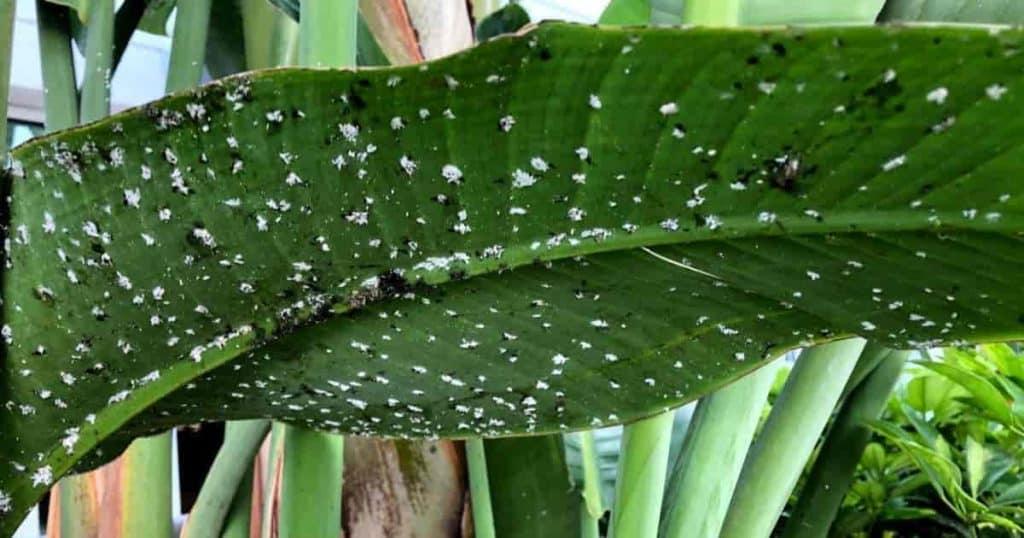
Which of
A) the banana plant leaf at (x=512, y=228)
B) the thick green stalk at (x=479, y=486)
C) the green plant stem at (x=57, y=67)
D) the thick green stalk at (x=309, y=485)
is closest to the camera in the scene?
the banana plant leaf at (x=512, y=228)

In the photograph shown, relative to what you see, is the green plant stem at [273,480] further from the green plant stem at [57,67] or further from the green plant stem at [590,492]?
the green plant stem at [57,67]

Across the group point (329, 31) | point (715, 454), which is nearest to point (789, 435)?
point (715, 454)

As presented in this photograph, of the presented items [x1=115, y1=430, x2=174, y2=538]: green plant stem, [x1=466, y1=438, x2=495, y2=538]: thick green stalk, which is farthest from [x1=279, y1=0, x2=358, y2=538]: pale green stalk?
[x1=115, y1=430, x2=174, y2=538]: green plant stem

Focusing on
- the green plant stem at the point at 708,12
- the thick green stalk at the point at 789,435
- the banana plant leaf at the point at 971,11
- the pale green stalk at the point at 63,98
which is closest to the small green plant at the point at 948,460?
the thick green stalk at the point at 789,435

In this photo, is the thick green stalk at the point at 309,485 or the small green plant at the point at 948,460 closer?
the thick green stalk at the point at 309,485

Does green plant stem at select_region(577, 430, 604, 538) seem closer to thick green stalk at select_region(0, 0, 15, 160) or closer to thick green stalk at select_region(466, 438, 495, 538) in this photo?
thick green stalk at select_region(466, 438, 495, 538)

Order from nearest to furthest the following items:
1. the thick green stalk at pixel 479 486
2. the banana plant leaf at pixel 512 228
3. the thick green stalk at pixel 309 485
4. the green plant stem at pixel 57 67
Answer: the banana plant leaf at pixel 512 228 → the thick green stalk at pixel 309 485 → the thick green stalk at pixel 479 486 → the green plant stem at pixel 57 67

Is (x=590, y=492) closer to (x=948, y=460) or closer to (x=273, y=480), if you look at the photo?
(x=273, y=480)
